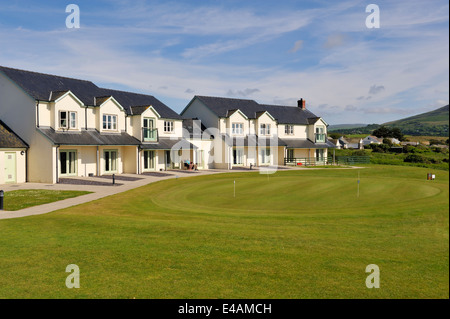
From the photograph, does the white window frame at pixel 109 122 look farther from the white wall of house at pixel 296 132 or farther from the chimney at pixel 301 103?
the chimney at pixel 301 103

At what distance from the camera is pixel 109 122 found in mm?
39906

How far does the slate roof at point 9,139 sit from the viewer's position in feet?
104

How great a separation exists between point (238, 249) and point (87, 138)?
29.7 meters

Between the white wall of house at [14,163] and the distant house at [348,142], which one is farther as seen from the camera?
the distant house at [348,142]

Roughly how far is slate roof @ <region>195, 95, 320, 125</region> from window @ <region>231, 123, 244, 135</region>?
187 centimetres

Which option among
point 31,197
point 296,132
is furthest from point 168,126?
point 31,197

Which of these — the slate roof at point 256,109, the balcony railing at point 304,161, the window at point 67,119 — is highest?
the slate roof at point 256,109

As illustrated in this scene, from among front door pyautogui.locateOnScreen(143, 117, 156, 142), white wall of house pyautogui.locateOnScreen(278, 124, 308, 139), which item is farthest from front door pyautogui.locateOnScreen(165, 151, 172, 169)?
white wall of house pyautogui.locateOnScreen(278, 124, 308, 139)

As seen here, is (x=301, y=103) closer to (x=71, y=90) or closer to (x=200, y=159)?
(x=200, y=159)

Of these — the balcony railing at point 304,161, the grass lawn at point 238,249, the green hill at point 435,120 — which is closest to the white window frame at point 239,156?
the balcony railing at point 304,161

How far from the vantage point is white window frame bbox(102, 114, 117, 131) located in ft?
129

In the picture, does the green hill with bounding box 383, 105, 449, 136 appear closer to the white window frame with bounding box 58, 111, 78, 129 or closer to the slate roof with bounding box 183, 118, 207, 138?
the white window frame with bounding box 58, 111, 78, 129

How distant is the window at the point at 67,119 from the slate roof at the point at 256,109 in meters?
20.1
